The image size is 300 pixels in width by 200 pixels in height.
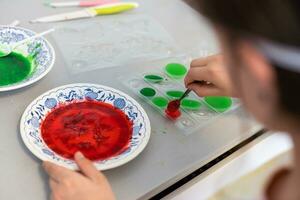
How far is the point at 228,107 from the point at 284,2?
1.56 feet

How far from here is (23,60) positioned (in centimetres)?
84

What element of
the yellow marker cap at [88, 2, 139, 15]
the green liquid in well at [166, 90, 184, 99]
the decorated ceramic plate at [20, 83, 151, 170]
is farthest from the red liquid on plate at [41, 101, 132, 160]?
the yellow marker cap at [88, 2, 139, 15]

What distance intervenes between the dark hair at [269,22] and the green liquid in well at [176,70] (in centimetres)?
45

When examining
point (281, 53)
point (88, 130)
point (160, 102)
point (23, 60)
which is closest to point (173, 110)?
point (160, 102)

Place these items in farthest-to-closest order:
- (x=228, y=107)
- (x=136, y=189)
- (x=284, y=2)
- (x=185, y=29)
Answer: (x=185, y=29) → (x=228, y=107) → (x=136, y=189) → (x=284, y=2)

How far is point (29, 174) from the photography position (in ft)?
Result: 2.17

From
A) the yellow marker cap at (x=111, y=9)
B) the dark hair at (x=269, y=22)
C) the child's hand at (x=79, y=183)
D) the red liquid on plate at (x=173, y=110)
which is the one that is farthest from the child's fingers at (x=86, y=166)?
the yellow marker cap at (x=111, y=9)

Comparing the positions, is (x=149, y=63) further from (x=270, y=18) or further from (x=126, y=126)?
(x=270, y=18)

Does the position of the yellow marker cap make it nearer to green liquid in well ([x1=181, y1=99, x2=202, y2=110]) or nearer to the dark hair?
green liquid in well ([x1=181, y1=99, x2=202, y2=110])

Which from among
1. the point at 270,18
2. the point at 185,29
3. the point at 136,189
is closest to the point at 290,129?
the point at 270,18

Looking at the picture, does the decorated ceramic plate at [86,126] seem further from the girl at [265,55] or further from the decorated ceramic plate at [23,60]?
the girl at [265,55]

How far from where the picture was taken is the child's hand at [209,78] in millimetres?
761

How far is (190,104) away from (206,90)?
0.04m

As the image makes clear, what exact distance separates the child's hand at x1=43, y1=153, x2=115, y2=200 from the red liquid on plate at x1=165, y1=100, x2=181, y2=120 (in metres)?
0.18
